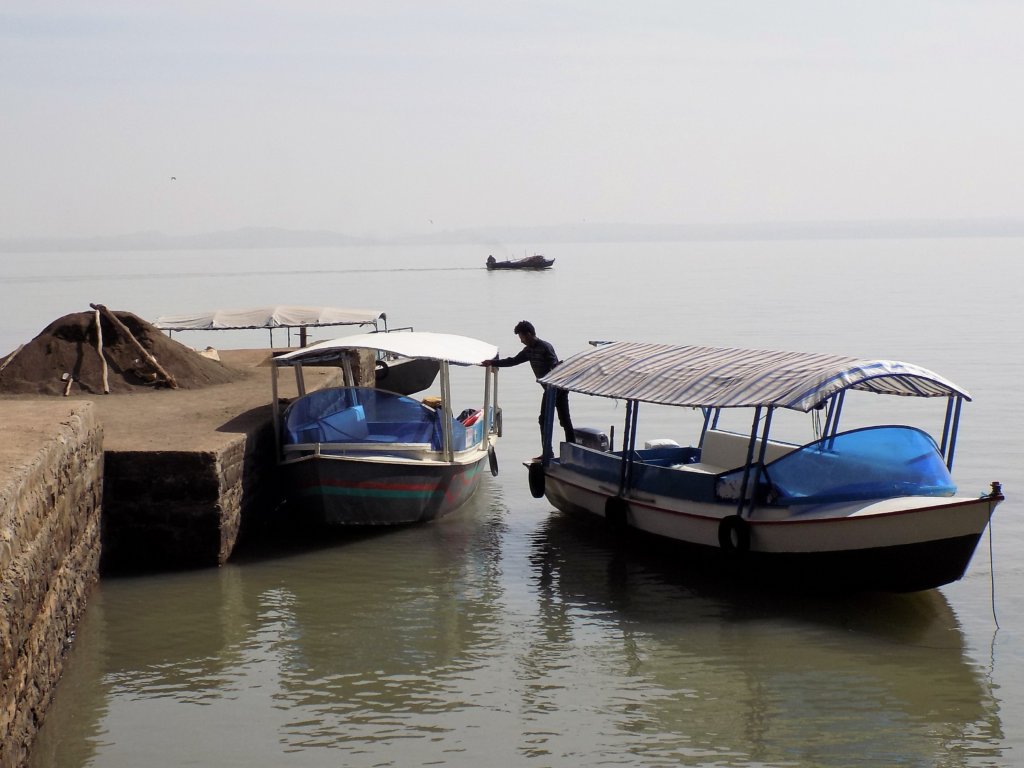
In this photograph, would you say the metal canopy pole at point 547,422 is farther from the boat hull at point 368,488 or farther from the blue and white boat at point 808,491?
the blue and white boat at point 808,491

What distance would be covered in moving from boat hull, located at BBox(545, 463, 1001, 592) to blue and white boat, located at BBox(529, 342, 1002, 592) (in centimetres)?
1

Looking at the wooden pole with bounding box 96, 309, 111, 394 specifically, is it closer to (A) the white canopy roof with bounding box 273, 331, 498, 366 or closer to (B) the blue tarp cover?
(A) the white canopy roof with bounding box 273, 331, 498, 366

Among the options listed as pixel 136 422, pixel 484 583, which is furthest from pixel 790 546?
pixel 136 422

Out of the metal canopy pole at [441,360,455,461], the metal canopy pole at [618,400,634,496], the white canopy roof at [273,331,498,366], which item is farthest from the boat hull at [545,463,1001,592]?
the white canopy roof at [273,331,498,366]

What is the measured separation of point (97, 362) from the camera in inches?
697

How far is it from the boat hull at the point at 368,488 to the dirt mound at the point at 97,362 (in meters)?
4.65

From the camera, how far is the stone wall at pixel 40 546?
25.8 feet

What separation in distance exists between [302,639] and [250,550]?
9.86 ft

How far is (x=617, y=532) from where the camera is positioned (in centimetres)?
1374

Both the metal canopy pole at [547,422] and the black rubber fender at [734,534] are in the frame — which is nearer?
the black rubber fender at [734,534]

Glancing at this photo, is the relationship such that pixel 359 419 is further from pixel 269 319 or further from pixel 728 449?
pixel 269 319

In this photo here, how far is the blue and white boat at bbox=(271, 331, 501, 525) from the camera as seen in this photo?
13.9 metres

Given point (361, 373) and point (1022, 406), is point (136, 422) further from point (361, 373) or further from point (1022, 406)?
point (1022, 406)

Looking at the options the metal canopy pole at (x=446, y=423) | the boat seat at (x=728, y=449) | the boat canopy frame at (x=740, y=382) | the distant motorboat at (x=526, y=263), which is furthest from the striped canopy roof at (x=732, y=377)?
the distant motorboat at (x=526, y=263)
